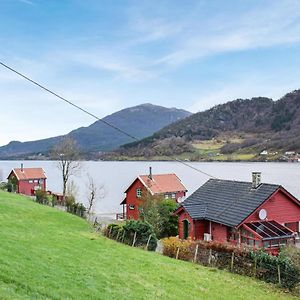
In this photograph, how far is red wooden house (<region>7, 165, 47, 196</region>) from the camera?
260ft

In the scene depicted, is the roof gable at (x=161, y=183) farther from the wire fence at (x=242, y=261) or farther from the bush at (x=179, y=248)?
the bush at (x=179, y=248)

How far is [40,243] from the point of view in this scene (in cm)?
2077

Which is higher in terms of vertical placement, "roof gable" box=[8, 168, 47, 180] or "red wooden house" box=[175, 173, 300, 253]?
"roof gable" box=[8, 168, 47, 180]

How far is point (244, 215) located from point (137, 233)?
8.28 meters

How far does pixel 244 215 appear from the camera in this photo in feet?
104

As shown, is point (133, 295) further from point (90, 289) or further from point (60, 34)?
point (60, 34)

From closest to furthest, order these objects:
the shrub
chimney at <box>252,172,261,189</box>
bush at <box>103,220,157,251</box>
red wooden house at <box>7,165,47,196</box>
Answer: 1. bush at <box>103,220,157,251</box>
2. chimney at <box>252,172,261,189</box>
3. the shrub
4. red wooden house at <box>7,165,47,196</box>

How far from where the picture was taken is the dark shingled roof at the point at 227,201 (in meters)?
32.3

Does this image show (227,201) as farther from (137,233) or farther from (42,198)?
(42,198)

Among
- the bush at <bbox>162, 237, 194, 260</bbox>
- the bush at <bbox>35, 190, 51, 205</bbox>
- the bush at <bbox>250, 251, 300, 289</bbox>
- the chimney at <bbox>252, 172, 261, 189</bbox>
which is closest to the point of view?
the bush at <bbox>250, 251, 300, 289</bbox>

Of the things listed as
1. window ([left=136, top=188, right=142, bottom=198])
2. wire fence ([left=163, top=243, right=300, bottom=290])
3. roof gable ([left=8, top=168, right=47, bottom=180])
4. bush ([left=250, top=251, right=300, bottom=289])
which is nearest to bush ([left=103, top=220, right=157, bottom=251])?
wire fence ([left=163, top=243, right=300, bottom=290])

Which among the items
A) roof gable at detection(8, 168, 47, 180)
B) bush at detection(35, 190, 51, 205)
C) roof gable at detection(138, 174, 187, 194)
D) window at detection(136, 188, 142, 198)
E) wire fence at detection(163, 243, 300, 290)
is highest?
roof gable at detection(8, 168, 47, 180)

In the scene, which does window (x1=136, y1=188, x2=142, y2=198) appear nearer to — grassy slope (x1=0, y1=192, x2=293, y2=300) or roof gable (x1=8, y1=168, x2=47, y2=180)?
roof gable (x1=8, y1=168, x2=47, y2=180)

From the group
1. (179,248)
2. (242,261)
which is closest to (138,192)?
(179,248)
